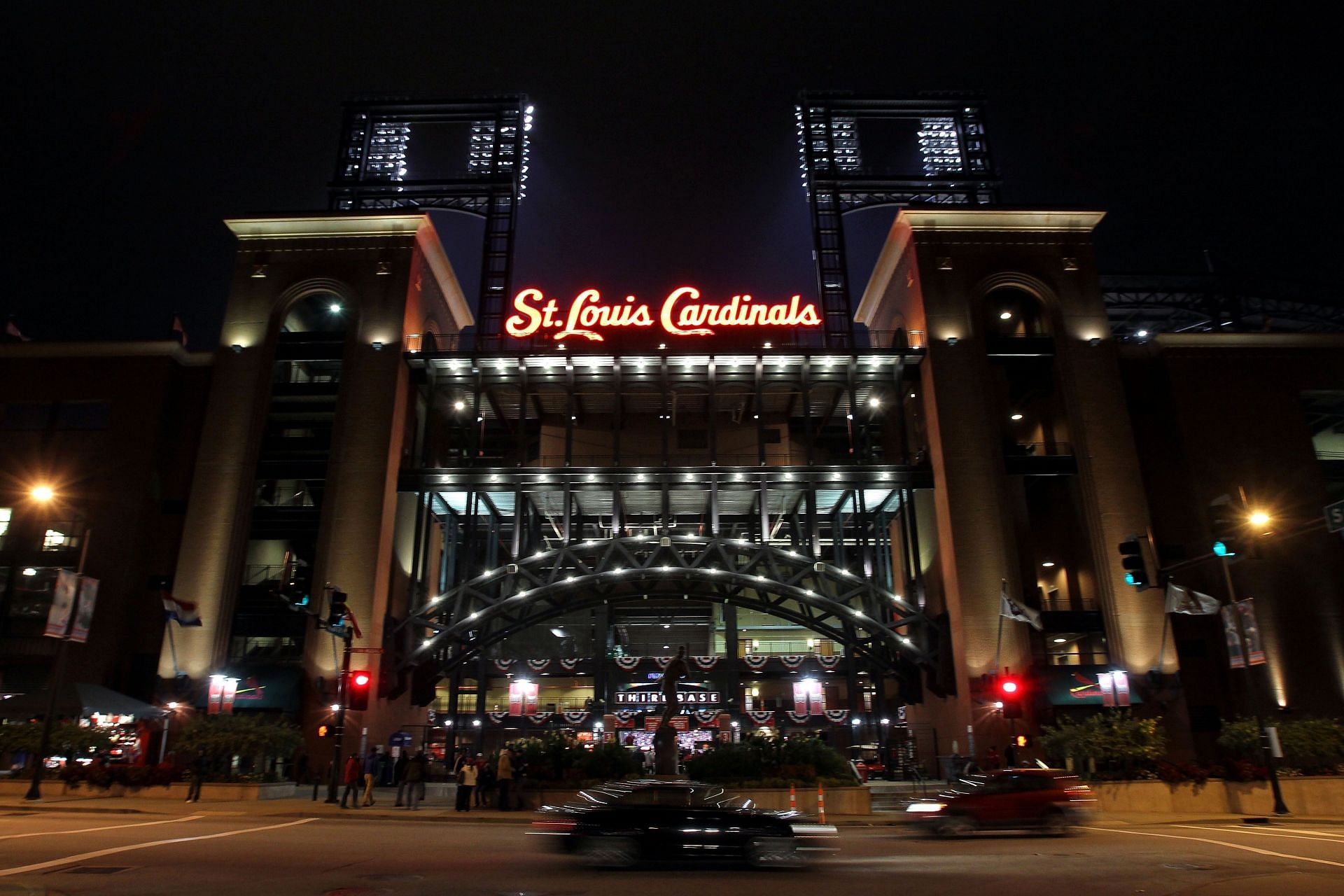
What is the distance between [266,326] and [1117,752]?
42.6 m

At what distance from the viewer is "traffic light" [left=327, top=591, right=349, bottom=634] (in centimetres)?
2925

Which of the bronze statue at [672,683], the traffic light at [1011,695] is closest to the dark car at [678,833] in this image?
the bronze statue at [672,683]

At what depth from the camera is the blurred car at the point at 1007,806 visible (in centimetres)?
2053

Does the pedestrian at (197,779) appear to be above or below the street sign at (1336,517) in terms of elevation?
below

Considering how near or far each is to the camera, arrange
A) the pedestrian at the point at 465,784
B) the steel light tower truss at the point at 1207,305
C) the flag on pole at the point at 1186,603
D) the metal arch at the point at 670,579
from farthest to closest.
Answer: the steel light tower truss at the point at 1207,305, the metal arch at the point at 670,579, the flag on pole at the point at 1186,603, the pedestrian at the point at 465,784

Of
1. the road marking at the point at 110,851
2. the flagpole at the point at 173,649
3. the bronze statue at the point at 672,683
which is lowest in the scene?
→ the road marking at the point at 110,851

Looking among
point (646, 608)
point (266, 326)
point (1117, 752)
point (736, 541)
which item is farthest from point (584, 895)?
point (646, 608)

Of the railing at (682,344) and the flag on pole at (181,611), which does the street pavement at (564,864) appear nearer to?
the flag on pole at (181,611)

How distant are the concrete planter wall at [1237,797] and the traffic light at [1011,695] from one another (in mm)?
7154

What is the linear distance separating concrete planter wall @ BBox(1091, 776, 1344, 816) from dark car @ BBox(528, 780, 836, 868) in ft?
57.5

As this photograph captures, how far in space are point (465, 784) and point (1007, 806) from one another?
52.4 ft

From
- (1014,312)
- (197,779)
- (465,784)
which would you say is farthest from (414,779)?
(1014,312)

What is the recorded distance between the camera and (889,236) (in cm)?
4962

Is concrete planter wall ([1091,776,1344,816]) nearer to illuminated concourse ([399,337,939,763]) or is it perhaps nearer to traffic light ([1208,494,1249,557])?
traffic light ([1208,494,1249,557])
